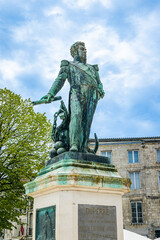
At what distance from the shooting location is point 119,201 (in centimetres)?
444

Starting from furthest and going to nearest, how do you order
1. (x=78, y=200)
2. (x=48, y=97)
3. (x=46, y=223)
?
(x=48, y=97), (x=46, y=223), (x=78, y=200)

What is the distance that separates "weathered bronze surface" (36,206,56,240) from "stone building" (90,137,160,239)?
25.2 m

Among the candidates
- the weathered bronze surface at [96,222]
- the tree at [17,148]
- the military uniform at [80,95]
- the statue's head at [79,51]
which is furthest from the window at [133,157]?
the weathered bronze surface at [96,222]

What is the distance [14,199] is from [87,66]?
1157 cm

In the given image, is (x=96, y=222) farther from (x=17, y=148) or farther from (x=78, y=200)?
(x=17, y=148)

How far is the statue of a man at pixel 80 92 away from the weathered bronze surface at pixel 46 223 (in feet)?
3.85

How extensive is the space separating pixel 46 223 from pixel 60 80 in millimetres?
2549

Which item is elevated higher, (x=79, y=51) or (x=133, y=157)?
(x=133, y=157)

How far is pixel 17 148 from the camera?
50.9 feet

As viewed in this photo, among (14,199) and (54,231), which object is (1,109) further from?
(54,231)

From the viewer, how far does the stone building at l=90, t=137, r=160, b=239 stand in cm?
2786

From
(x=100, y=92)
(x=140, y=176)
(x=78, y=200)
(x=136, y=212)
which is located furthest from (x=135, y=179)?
(x=78, y=200)

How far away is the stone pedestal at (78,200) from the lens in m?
3.89

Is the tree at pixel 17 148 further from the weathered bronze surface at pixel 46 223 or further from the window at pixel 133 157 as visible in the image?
the window at pixel 133 157
